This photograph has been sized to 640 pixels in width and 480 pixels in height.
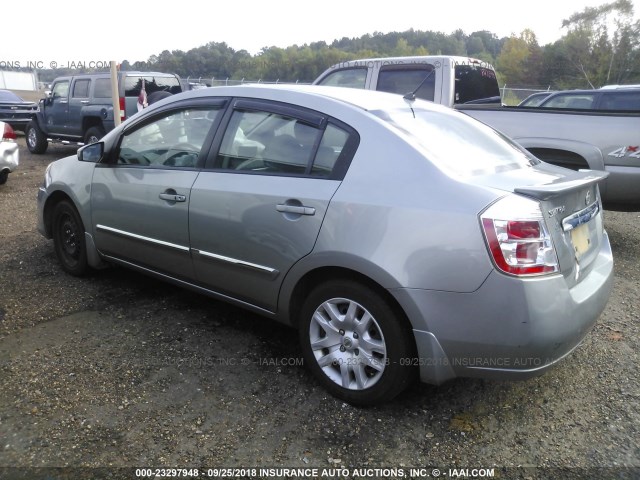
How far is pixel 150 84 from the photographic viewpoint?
1195 cm

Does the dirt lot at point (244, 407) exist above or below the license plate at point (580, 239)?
below

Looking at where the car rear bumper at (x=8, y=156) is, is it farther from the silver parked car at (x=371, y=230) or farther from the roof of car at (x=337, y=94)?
the roof of car at (x=337, y=94)

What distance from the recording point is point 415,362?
271 centimetres

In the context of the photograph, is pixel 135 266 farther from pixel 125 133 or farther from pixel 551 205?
pixel 551 205

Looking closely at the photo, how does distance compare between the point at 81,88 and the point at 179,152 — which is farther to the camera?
the point at 81,88

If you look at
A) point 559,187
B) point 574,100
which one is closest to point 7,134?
point 559,187

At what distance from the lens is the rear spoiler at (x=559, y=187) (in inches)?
98.5

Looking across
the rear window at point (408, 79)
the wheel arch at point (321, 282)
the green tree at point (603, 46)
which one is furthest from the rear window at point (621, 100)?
the green tree at point (603, 46)

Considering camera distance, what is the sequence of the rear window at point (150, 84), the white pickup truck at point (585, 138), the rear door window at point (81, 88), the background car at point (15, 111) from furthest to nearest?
the background car at point (15, 111), the rear door window at point (81, 88), the rear window at point (150, 84), the white pickup truck at point (585, 138)

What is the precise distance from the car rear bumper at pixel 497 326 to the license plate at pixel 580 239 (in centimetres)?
19

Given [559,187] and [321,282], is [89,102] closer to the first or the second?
[321,282]

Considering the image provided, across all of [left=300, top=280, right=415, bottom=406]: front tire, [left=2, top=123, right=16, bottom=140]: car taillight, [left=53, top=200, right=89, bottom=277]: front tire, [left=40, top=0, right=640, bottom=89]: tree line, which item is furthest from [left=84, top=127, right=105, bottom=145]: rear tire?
[left=40, top=0, right=640, bottom=89]: tree line

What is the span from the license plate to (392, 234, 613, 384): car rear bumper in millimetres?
194

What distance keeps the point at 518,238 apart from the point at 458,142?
881mm
